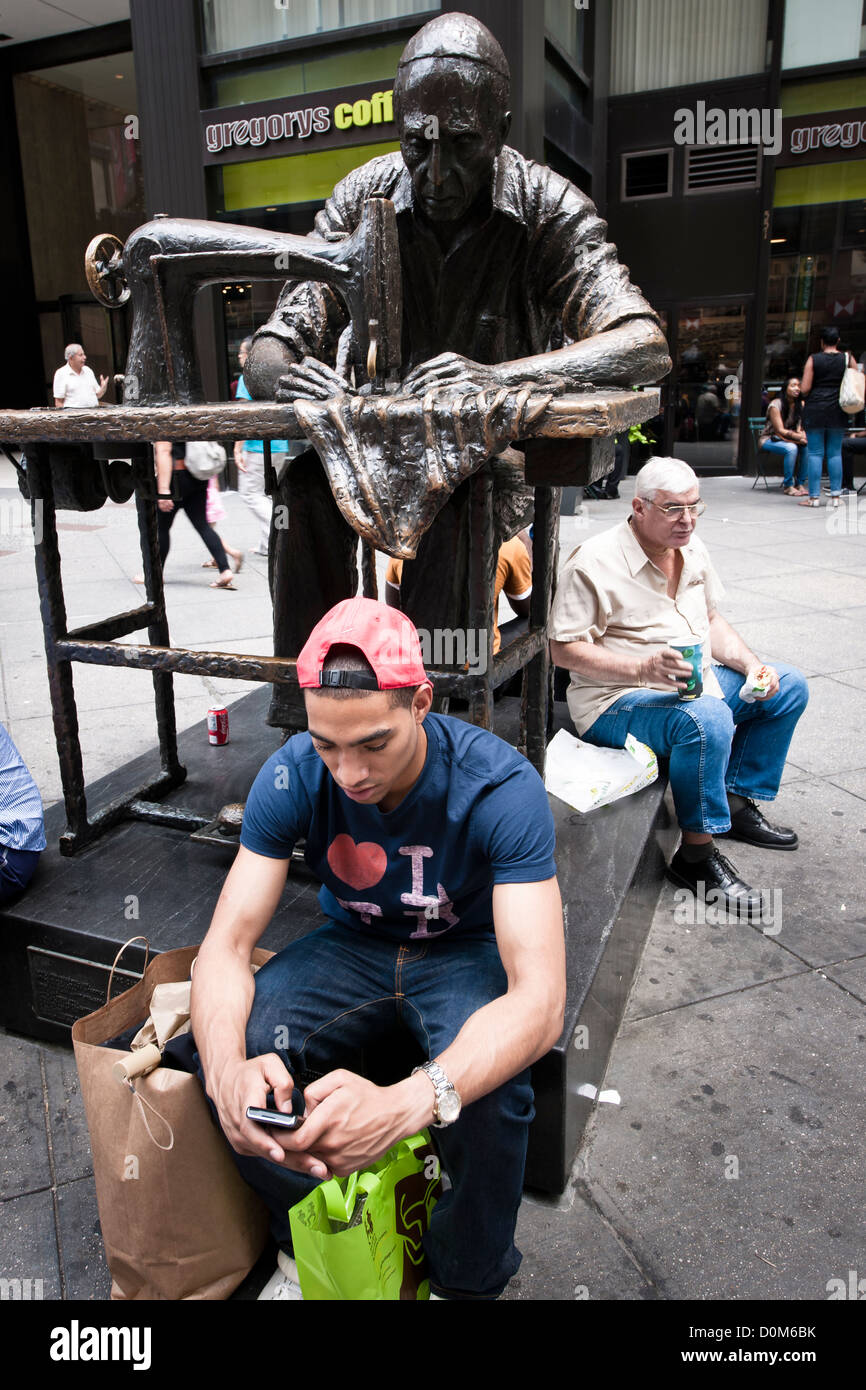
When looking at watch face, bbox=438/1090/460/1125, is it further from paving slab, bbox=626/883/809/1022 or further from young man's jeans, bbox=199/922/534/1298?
paving slab, bbox=626/883/809/1022

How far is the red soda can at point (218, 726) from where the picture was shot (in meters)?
3.71

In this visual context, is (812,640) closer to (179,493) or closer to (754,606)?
(754,606)

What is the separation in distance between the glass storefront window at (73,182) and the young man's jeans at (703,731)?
619 inches

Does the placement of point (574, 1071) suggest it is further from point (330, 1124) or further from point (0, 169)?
point (0, 169)

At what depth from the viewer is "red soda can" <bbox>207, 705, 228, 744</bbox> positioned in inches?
146

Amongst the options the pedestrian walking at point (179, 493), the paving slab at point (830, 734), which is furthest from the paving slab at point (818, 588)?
the pedestrian walking at point (179, 493)

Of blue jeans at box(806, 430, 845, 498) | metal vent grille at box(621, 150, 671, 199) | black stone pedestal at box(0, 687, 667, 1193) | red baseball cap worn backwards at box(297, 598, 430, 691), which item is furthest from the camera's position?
metal vent grille at box(621, 150, 671, 199)

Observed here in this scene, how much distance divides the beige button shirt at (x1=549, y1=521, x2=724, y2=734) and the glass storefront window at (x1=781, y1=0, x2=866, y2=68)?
36.9 ft

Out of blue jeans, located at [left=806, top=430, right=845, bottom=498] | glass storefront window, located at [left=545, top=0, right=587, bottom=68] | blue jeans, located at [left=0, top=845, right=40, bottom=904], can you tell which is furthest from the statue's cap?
blue jeans, located at [left=806, top=430, right=845, bottom=498]

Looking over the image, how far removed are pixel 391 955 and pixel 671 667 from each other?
1.44 m

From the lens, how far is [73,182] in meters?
17.8

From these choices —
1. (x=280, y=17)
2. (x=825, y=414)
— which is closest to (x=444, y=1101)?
(x=825, y=414)
